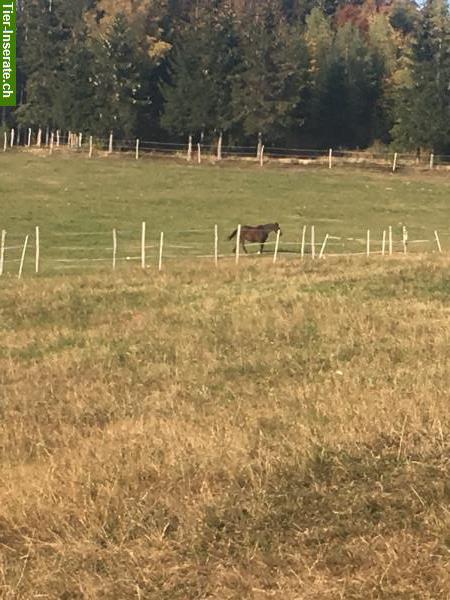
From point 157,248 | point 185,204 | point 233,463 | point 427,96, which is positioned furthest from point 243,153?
point 233,463

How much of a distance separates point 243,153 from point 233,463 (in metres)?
62.9

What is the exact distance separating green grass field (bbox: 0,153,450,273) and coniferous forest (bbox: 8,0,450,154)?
8588mm

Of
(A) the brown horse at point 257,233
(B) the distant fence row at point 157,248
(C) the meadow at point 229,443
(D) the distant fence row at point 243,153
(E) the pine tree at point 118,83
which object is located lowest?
(B) the distant fence row at point 157,248

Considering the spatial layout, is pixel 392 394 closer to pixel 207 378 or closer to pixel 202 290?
pixel 207 378

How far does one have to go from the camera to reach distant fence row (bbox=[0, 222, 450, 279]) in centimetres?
2688

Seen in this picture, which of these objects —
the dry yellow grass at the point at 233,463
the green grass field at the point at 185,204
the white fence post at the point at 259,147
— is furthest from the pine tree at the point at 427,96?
the dry yellow grass at the point at 233,463

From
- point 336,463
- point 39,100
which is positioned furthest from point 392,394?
point 39,100

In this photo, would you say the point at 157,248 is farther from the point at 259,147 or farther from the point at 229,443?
the point at 259,147

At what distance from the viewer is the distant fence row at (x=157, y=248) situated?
2688 centimetres

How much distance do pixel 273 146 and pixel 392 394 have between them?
65409 mm

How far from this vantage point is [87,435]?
648 cm

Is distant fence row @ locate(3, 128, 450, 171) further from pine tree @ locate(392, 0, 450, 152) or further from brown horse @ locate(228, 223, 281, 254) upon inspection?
brown horse @ locate(228, 223, 281, 254)

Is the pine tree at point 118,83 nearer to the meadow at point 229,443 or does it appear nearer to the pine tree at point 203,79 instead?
the pine tree at point 203,79

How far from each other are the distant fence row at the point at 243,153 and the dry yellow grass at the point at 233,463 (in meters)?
50.7
